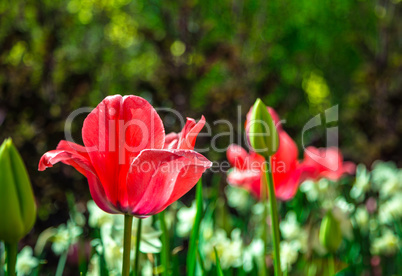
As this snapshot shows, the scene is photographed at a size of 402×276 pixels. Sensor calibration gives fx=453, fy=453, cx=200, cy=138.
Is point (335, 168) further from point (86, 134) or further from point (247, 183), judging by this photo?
point (86, 134)

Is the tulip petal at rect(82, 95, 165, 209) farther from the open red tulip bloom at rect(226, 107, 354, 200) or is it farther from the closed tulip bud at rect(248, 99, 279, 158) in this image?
the open red tulip bloom at rect(226, 107, 354, 200)

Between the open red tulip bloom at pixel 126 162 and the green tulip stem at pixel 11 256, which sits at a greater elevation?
the open red tulip bloom at pixel 126 162

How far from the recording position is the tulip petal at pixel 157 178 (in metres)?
0.62

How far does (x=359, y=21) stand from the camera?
1190 cm

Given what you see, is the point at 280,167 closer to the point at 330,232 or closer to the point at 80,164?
the point at 330,232

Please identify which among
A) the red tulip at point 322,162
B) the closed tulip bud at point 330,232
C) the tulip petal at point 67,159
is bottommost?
the closed tulip bud at point 330,232

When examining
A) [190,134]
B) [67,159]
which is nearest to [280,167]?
[190,134]

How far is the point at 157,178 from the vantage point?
0.67m

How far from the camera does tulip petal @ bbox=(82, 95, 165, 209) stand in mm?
666

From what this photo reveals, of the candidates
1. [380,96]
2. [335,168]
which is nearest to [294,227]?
[335,168]

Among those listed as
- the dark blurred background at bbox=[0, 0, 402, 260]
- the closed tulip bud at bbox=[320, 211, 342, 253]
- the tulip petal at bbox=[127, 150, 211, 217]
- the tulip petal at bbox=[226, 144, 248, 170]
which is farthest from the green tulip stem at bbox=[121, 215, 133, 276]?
the dark blurred background at bbox=[0, 0, 402, 260]

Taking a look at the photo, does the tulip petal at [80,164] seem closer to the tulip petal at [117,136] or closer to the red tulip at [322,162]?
the tulip petal at [117,136]

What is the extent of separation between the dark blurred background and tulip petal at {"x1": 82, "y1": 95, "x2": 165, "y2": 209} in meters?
1.63

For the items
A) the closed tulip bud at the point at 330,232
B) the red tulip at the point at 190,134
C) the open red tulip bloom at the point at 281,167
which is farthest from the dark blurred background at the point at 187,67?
the red tulip at the point at 190,134
